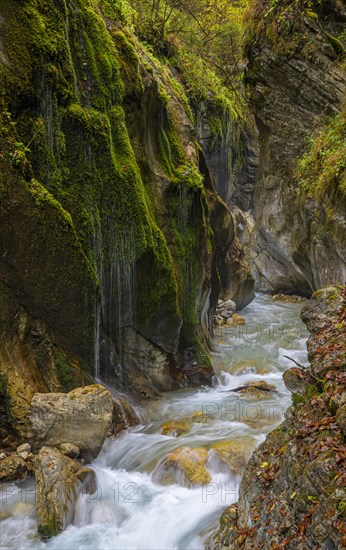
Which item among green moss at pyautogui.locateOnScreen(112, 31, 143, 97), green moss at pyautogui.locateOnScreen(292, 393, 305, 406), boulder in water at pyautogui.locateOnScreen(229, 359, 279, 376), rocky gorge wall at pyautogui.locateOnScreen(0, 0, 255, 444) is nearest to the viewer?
green moss at pyautogui.locateOnScreen(292, 393, 305, 406)

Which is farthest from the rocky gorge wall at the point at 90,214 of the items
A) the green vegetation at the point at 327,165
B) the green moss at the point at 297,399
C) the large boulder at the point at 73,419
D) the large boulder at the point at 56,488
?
the green moss at the point at 297,399

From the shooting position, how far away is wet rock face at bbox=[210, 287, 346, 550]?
3238mm

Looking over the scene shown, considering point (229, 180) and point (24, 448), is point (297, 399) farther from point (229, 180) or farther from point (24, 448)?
point (229, 180)

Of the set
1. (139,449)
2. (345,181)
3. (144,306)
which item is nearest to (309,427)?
(139,449)

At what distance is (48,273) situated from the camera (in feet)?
23.3

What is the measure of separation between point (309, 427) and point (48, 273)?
4.72m

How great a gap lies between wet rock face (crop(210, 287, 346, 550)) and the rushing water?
3.40ft

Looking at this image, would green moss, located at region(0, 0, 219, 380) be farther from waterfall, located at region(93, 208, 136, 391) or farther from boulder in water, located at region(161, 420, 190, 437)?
boulder in water, located at region(161, 420, 190, 437)

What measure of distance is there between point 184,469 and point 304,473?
10.1ft

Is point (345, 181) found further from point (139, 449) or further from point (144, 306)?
point (139, 449)

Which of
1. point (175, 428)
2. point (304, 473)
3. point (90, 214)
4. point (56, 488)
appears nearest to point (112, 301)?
point (90, 214)

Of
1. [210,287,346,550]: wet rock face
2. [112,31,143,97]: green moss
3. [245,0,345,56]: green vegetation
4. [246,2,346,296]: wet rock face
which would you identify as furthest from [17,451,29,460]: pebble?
[245,0,345,56]: green vegetation

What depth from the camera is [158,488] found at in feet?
20.2

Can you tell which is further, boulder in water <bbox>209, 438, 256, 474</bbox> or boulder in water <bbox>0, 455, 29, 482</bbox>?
boulder in water <bbox>209, 438, 256, 474</bbox>
